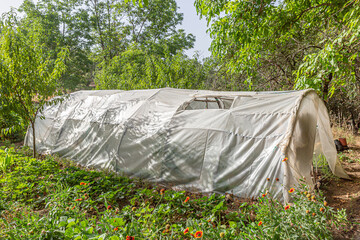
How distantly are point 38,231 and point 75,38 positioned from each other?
66.9 feet

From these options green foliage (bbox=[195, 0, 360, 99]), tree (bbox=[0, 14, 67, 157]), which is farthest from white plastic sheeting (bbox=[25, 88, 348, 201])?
tree (bbox=[0, 14, 67, 157])

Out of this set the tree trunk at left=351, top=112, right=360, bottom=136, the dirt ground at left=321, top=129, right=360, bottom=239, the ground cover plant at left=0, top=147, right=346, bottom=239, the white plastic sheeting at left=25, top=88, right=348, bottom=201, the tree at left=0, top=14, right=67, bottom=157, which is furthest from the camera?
the tree trunk at left=351, top=112, right=360, bottom=136

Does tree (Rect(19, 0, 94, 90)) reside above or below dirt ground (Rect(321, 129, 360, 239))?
above

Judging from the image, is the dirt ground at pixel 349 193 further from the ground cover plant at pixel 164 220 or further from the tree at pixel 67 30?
the tree at pixel 67 30

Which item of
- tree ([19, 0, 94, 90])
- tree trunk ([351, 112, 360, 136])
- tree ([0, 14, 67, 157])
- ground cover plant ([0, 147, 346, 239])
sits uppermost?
tree ([19, 0, 94, 90])

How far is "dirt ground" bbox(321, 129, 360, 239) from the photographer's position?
230cm

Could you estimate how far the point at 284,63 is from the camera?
8.52m

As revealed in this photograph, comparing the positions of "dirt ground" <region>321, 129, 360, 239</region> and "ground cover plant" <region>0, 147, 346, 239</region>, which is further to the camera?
"dirt ground" <region>321, 129, 360, 239</region>

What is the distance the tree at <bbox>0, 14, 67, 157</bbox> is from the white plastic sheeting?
1471 mm

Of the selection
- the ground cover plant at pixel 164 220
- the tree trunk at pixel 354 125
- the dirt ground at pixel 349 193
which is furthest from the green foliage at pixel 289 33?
the tree trunk at pixel 354 125

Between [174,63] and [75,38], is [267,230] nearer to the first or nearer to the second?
[174,63]

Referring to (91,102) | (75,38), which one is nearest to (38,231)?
(91,102)

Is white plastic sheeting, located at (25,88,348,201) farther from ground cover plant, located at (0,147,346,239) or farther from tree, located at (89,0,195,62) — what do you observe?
tree, located at (89,0,195,62)

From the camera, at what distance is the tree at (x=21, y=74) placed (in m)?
5.41
